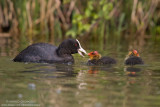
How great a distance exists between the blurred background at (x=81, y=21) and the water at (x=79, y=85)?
18.9 ft

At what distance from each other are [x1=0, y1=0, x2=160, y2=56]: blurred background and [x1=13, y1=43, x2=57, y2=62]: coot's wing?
4799 mm

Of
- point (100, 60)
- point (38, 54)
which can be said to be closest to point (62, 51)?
point (38, 54)

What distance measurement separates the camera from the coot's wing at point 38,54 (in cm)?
946

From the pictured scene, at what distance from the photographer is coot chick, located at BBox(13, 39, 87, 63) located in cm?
946

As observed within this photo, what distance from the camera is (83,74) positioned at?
7734 mm

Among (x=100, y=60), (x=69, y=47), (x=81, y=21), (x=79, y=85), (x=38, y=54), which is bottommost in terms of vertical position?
(x=79, y=85)

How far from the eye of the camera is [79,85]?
21.5ft

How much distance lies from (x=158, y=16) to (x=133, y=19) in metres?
1.36

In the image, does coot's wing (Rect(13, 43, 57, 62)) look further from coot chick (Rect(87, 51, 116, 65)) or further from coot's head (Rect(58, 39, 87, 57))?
coot chick (Rect(87, 51, 116, 65))

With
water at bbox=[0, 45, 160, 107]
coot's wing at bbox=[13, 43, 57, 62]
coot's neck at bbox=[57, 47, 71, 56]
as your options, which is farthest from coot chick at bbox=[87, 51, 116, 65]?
coot's wing at bbox=[13, 43, 57, 62]

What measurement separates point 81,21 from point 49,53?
6235 millimetres

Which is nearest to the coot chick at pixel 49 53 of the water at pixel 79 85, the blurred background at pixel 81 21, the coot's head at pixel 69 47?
the coot's head at pixel 69 47

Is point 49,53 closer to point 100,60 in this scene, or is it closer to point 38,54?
point 38,54

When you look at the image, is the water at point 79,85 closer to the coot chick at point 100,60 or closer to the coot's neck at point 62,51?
the coot chick at point 100,60
